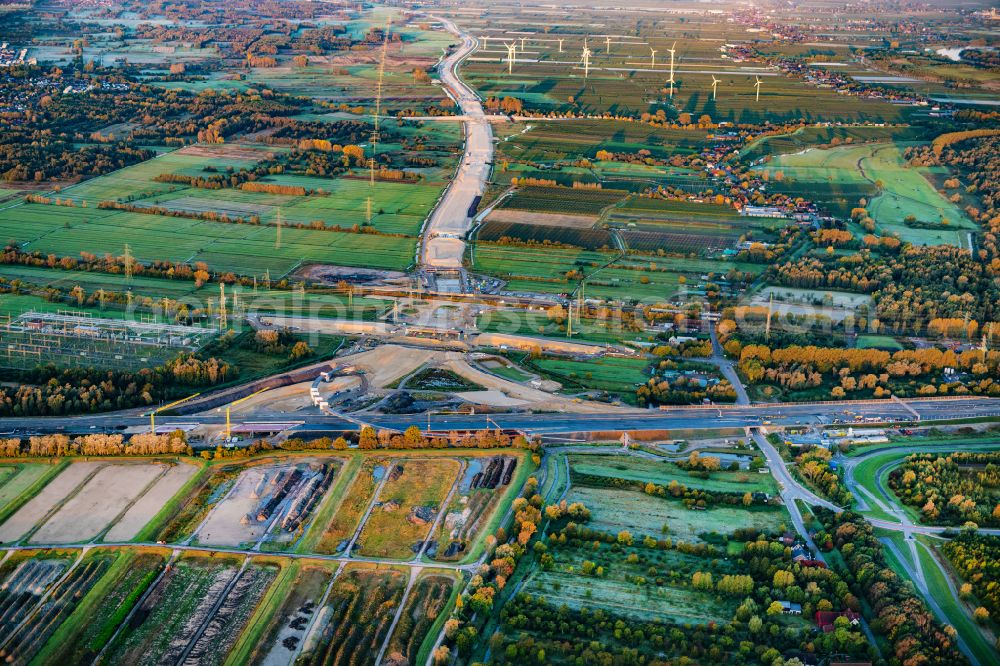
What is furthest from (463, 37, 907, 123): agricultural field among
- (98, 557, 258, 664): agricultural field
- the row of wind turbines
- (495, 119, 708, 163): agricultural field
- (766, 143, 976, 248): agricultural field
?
(98, 557, 258, 664): agricultural field

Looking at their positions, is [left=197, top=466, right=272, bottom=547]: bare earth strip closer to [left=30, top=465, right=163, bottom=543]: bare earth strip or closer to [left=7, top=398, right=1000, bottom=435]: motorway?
[left=30, top=465, right=163, bottom=543]: bare earth strip

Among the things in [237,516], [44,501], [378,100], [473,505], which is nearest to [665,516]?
[473,505]

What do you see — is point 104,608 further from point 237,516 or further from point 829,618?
point 829,618

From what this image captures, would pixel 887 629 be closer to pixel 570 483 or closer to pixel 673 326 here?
pixel 570 483

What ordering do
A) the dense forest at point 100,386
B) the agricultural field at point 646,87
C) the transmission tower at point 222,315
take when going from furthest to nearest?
the agricultural field at point 646,87, the transmission tower at point 222,315, the dense forest at point 100,386

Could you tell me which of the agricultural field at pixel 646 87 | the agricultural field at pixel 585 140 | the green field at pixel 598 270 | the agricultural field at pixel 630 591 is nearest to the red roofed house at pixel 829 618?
the agricultural field at pixel 630 591

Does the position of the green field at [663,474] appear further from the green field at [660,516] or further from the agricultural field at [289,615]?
the agricultural field at [289,615]
